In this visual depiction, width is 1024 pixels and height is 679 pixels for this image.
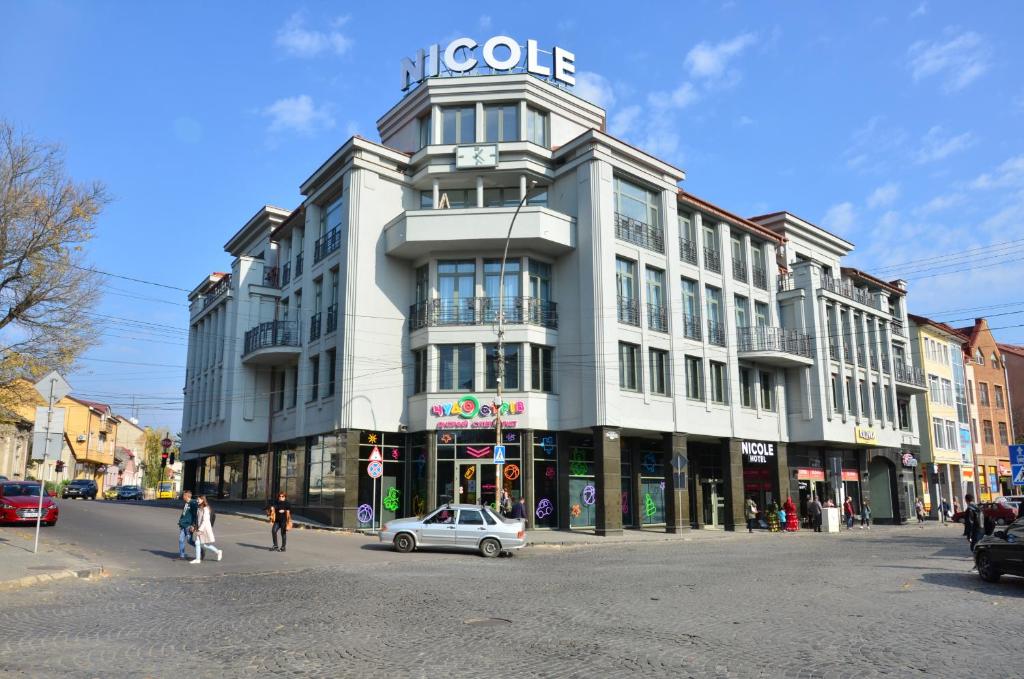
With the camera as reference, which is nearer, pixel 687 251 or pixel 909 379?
pixel 687 251

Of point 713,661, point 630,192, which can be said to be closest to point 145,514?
point 630,192

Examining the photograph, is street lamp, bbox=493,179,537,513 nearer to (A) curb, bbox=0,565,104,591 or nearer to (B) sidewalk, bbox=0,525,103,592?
(B) sidewalk, bbox=0,525,103,592

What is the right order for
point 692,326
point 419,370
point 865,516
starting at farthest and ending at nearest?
point 865,516, point 692,326, point 419,370

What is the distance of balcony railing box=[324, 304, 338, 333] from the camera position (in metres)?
34.4

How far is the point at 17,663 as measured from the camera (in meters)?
8.16

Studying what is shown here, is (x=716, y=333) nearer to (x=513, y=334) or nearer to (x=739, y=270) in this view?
(x=739, y=270)

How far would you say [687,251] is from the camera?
37906 millimetres

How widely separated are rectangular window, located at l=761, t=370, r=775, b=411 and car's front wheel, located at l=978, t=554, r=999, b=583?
2462cm

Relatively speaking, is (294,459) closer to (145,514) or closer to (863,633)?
(145,514)

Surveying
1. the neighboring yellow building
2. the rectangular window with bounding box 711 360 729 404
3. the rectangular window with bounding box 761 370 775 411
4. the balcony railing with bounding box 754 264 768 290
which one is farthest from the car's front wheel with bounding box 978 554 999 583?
the neighboring yellow building

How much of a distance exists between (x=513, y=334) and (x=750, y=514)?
1488 centimetres

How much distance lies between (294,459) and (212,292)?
15.8 m

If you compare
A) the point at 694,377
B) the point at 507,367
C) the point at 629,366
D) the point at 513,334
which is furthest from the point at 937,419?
the point at 513,334

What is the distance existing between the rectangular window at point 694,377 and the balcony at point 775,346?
324cm
